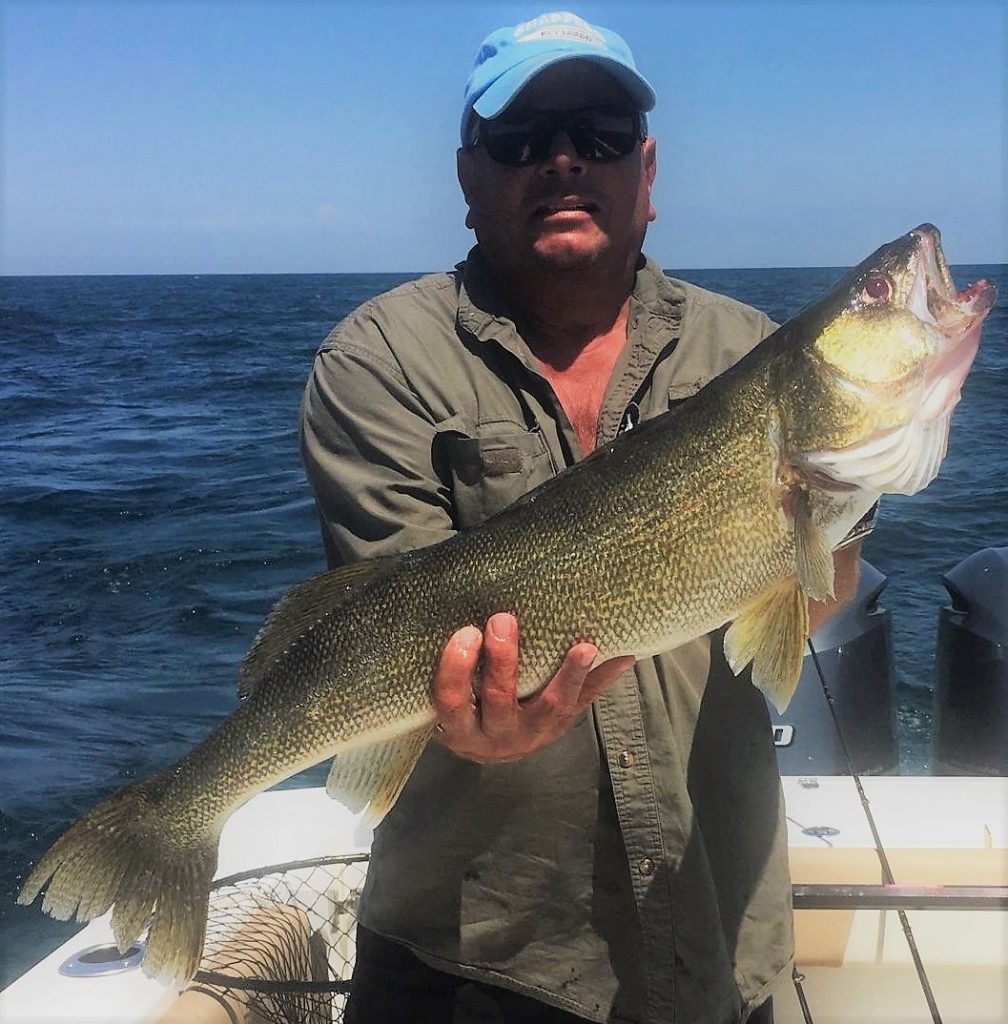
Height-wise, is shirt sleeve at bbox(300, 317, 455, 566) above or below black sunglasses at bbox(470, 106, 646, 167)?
below

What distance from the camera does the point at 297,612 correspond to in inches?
122

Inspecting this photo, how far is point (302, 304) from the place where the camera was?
8762 cm

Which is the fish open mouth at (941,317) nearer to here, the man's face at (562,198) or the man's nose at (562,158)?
the man's face at (562,198)

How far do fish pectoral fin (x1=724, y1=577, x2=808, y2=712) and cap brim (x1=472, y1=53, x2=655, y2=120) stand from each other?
168 centimetres

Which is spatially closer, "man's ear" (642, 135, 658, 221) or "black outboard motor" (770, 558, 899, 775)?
"man's ear" (642, 135, 658, 221)

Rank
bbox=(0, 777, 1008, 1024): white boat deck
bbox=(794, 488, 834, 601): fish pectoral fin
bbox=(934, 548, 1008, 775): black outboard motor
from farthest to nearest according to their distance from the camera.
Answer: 1. bbox=(934, 548, 1008, 775): black outboard motor
2. bbox=(0, 777, 1008, 1024): white boat deck
3. bbox=(794, 488, 834, 601): fish pectoral fin

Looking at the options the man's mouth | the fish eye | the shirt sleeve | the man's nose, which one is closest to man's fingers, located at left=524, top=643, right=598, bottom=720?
the shirt sleeve

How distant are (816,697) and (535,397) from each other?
129 inches

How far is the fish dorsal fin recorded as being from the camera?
3045 mm

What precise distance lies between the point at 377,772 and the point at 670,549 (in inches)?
40.0

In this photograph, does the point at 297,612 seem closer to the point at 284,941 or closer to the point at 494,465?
the point at 494,465

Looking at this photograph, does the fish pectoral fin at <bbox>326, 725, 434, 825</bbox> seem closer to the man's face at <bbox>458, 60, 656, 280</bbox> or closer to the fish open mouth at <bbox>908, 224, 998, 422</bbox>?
the man's face at <bbox>458, 60, 656, 280</bbox>

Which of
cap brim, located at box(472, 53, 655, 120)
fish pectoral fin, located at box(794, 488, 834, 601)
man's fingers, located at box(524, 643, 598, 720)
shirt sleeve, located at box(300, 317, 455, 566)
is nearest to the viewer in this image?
man's fingers, located at box(524, 643, 598, 720)

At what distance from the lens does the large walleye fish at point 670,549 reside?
113 inches
